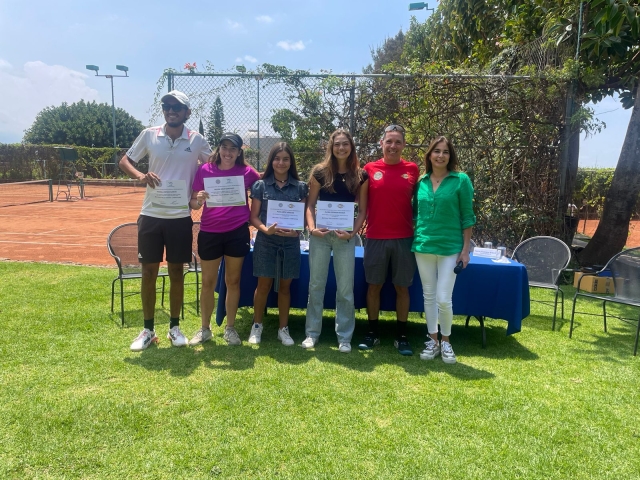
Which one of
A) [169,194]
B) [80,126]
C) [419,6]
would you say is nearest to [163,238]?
[169,194]

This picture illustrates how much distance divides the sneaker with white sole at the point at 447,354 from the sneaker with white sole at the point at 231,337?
1839 millimetres

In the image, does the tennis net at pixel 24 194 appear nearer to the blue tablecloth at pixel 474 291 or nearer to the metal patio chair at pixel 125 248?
the metal patio chair at pixel 125 248

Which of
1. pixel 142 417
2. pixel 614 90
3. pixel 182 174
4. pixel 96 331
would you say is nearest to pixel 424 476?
pixel 142 417

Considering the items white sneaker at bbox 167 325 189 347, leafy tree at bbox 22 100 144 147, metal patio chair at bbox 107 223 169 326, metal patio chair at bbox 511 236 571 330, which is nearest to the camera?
white sneaker at bbox 167 325 189 347

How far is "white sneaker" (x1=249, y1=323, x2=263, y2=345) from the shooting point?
438 cm

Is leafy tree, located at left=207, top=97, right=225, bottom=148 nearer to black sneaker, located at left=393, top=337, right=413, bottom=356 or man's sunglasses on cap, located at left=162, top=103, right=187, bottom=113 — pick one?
man's sunglasses on cap, located at left=162, top=103, right=187, bottom=113

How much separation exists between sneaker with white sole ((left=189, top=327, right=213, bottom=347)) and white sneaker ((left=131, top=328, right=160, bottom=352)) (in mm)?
350

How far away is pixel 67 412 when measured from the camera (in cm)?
301

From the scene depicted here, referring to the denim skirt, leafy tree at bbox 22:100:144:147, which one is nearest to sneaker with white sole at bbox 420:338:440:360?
the denim skirt

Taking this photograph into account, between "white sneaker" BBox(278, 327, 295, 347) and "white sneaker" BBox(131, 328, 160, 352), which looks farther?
"white sneaker" BBox(278, 327, 295, 347)

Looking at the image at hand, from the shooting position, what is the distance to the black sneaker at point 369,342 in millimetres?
4340

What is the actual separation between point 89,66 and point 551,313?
3443 centimetres

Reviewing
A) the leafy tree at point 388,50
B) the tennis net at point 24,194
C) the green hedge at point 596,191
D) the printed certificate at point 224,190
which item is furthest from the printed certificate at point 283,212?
the leafy tree at point 388,50

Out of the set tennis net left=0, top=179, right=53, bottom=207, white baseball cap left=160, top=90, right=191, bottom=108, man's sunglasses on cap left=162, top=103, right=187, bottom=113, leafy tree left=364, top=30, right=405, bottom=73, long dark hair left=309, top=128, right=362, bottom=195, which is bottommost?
tennis net left=0, top=179, right=53, bottom=207
